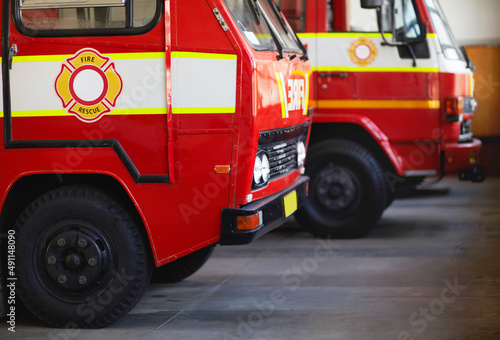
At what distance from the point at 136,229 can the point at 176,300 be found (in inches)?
39.0

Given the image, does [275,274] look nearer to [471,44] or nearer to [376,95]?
[376,95]

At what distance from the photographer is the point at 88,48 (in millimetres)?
4465

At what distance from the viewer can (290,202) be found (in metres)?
5.25

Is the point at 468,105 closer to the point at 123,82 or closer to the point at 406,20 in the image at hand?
the point at 406,20

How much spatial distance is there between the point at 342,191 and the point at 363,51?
1327 mm

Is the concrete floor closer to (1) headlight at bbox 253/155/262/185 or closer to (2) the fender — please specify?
(2) the fender

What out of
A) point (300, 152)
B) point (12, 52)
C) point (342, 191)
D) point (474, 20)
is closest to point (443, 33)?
point (342, 191)

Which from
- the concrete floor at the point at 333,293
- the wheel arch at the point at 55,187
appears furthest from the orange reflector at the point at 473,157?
the wheel arch at the point at 55,187

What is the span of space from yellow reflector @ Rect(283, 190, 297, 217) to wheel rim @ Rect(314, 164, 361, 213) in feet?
6.94

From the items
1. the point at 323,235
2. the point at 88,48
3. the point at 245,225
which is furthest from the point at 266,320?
the point at 323,235

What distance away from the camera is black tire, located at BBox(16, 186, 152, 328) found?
453cm

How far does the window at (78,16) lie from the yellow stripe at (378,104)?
3.19 m

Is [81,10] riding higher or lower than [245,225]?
higher

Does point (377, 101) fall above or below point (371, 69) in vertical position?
below
